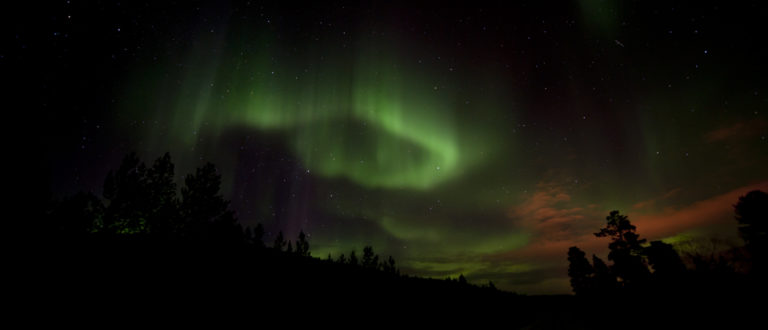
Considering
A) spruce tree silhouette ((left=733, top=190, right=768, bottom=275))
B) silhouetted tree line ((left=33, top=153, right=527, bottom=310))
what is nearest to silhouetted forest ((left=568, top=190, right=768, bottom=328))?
spruce tree silhouette ((left=733, top=190, right=768, bottom=275))

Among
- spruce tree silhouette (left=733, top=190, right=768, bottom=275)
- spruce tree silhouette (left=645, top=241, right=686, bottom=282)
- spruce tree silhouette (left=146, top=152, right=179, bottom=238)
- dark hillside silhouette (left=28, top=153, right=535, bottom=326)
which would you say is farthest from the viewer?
spruce tree silhouette (left=146, top=152, right=179, bottom=238)

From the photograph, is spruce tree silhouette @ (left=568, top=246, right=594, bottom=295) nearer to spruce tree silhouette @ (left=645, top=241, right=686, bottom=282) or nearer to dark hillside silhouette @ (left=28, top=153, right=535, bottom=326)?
spruce tree silhouette @ (left=645, top=241, right=686, bottom=282)

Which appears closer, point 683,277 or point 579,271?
point 683,277

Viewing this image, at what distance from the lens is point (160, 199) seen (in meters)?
49.5

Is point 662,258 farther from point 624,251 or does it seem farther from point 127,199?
point 127,199

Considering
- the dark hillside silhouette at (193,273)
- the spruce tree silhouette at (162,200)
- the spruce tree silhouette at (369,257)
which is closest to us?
the dark hillside silhouette at (193,273)

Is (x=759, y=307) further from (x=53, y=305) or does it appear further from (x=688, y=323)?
(x=53, y=305)

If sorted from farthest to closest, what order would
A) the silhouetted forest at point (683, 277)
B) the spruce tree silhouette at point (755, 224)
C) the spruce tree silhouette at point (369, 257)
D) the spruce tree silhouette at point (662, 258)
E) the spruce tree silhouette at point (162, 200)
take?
the spruce tree silhouette at point (369, 257) → the spruce tree silhouette at point (162, 200) → the spruce tree silhouette at point (662, 258) → the spruce tree silhouette at point (755, 224) → the silhouetted forest at point (683, 277)

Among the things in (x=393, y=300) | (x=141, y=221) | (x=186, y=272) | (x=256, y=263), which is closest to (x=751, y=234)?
(x=393, y=300)

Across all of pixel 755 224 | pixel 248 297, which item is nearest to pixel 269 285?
pixel 248 297

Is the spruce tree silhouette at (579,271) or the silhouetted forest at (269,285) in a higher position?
the silhouetted forest at (269,285)

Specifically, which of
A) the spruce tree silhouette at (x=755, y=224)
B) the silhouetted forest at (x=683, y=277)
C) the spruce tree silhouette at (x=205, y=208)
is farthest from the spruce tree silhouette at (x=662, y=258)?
the spruce tree silhouette at (x=205, y=208)

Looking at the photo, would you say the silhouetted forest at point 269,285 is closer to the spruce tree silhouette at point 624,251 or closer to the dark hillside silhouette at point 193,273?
the dark hillside silhouette at point 193,273

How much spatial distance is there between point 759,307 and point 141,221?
5975 centimetres
